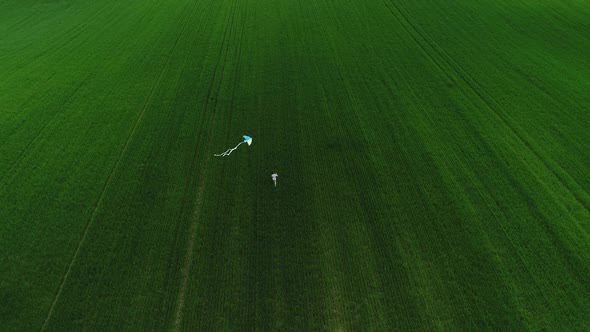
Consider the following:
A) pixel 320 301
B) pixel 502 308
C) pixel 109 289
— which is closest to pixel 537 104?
pixel 502 308

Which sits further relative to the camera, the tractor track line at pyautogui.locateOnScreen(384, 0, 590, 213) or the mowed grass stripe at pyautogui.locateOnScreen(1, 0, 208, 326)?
the tractor track line at pyautogui.locateOnScreen(384, 0, 590, 213)

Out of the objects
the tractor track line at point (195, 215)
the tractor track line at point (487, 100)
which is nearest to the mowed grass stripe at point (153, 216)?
the tractor track line at point (195, 215)

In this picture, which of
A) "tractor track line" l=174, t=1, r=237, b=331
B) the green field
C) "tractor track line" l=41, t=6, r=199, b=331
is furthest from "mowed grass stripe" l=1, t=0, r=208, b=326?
"tractor track line" l=174, t=1, r=237, b=331

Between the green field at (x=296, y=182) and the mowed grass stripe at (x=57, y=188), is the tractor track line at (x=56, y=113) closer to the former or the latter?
the green field at (x=296, y=182)

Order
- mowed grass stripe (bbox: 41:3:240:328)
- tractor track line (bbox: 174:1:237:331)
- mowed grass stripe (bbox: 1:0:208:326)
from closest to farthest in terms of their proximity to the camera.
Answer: tractor track line (bbox: 174:1:237:331)
mowed grass stripe (bbox: 41:3:240:328)
mowed grass stripe (bbox: 1:0:208:326)

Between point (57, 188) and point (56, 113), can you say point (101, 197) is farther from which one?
point (56, 113)

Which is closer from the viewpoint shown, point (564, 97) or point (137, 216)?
point (137, 216)

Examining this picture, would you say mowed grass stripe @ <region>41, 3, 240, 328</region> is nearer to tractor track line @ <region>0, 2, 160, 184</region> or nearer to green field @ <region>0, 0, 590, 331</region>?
green field @ <region>0, 0, 590, 331</region>

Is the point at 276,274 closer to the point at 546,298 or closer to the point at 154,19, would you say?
the point at 546,298
